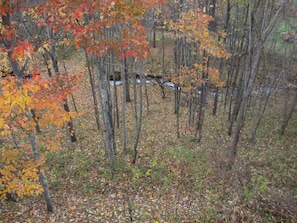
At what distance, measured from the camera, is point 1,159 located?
6.72 meters

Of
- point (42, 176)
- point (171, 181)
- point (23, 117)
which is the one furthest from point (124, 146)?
point (23, 117)

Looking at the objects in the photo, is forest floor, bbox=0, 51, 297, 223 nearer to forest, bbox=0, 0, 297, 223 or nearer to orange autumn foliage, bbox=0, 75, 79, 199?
forest, bbox=0, 0, 297, 223

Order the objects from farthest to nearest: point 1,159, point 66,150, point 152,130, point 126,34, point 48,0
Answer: point 152,130, point 66,150, point 126,34, point 1,159, point 48,0

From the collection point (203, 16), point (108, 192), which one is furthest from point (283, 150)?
point (108, 192)

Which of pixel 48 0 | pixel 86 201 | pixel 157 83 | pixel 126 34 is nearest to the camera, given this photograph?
pixel 48 0

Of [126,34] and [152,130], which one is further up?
[126,34]

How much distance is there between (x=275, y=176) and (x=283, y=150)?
3.39 m

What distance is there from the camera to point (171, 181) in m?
10.2

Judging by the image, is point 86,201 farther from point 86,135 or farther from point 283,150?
point 283,150

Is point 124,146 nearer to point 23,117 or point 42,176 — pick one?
point 42,176

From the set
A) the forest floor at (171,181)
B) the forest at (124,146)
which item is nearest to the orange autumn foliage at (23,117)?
the forest at (124,146)

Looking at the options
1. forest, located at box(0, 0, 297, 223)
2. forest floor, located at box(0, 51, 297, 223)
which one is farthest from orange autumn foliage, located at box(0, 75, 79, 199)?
forest floor, located at box(0, 51, 297, 223)

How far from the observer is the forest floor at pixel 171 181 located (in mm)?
7859

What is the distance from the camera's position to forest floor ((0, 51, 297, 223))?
25.8ft
